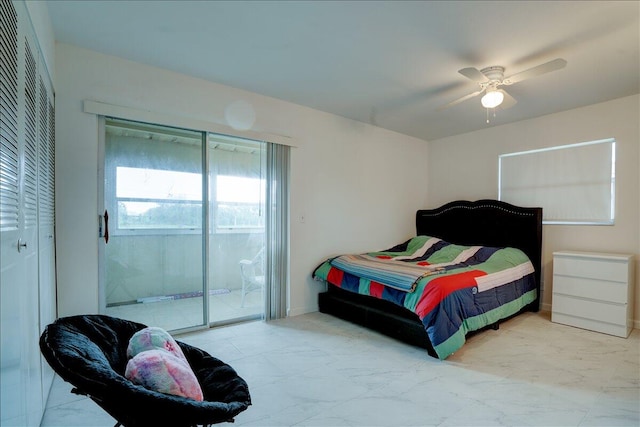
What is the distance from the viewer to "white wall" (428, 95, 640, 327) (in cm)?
328

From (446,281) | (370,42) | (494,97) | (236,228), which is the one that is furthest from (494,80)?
(236,228)

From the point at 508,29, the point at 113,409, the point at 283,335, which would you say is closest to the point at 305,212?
the point at 283,335

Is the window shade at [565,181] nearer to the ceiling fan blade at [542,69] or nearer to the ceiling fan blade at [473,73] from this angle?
the ceiling fan blade at [542,69]

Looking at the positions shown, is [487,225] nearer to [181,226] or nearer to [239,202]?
[239,202]

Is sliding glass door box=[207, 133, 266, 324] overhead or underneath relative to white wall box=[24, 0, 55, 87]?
underneath

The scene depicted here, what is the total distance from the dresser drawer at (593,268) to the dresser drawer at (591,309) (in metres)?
0.26

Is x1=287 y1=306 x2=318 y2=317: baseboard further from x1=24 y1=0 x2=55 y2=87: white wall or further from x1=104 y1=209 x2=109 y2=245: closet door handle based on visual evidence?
x1=24 y1=0 x2=55 y2=87: white wall

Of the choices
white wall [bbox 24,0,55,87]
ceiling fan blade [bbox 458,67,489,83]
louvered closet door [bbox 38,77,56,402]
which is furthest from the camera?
Answer: ceiling fan blade [bbox 458,67,489,83]

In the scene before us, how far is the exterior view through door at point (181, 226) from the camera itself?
274 cm

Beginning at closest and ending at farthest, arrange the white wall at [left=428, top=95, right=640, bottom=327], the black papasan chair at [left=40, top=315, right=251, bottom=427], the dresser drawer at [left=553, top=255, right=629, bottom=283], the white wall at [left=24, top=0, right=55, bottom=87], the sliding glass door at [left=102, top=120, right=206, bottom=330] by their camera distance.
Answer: the black papasan chair at [left=40, top=315, right=251, bottom=427]
the white wall at [left=24, top=0, right=55, bottom=87]
the sliding glass door at [left=102, top=120, right=206, bottom=330]
the dresser drawer at [left=553, top=255, right=629, bottom=283]
the white wall at [left=428, top=95, right=640, bottom=327]

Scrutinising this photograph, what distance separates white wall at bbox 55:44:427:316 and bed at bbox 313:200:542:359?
355mm

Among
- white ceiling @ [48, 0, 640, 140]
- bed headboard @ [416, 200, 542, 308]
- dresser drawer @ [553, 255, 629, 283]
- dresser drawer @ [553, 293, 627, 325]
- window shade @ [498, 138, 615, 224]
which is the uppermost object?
white ceiling @ [48, 0, 640, 140]

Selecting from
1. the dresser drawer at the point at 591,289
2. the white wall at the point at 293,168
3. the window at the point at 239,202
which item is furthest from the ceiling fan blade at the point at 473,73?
the dresser drawer at the point at 591,289

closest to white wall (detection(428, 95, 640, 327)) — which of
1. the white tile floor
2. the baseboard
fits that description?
the white tile floor
